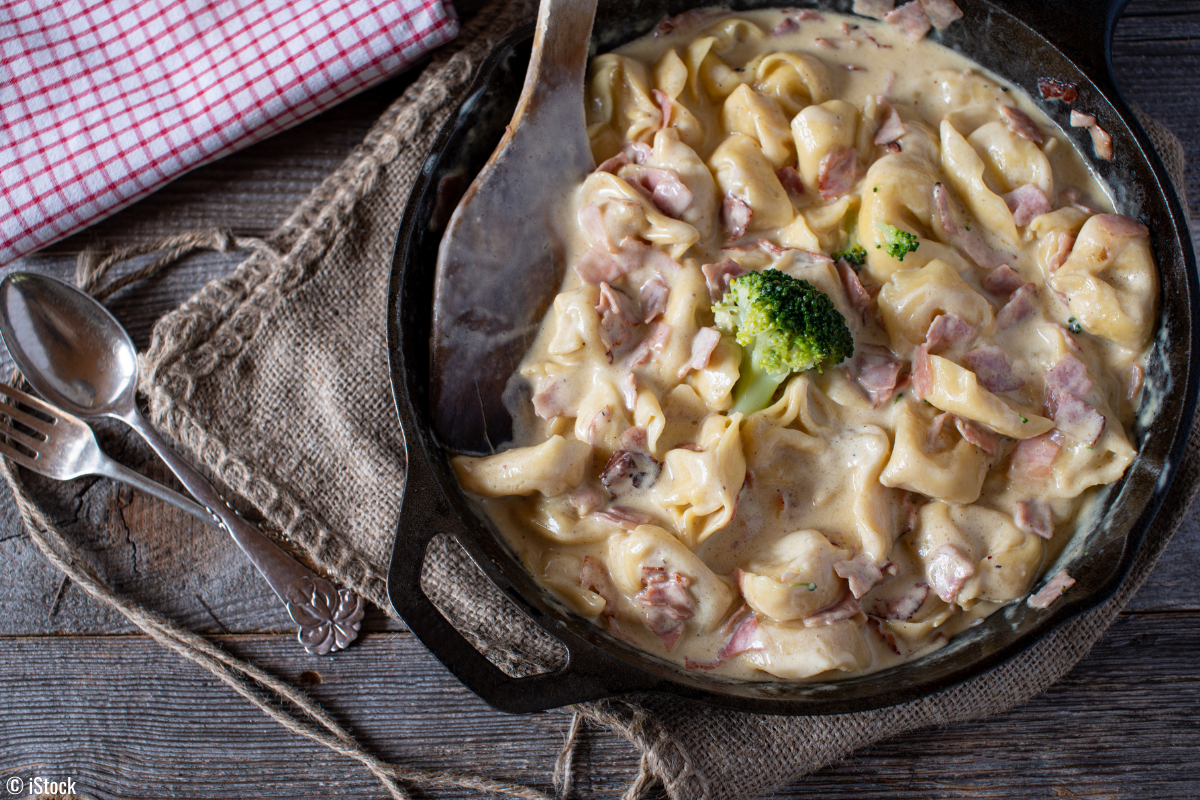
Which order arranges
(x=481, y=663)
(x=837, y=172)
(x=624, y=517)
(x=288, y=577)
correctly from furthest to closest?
(x=288, y=577) < (x=837, y=172) < (x=624, y=517) < (x=481, y=663)

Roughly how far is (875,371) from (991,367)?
37 centimetres

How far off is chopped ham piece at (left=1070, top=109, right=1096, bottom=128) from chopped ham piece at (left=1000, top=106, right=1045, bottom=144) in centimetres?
12

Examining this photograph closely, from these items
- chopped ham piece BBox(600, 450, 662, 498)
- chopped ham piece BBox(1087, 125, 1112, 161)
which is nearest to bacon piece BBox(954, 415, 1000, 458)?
chopped ham piece BBox(600, 450, 662, 498)

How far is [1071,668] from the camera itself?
9.58ft

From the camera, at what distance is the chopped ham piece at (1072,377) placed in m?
2.56

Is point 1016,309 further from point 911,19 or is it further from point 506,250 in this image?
point 506,250

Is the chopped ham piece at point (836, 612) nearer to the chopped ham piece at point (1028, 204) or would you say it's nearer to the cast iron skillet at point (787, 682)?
the cast iron skillet at point (787, 682)

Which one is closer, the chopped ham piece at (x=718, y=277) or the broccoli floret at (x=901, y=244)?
the broccoli floret at (x=901, y=244)

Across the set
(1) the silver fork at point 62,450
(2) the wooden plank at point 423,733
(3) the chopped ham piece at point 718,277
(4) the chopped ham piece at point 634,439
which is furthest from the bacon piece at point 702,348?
(1) the silver fork at point 62,450

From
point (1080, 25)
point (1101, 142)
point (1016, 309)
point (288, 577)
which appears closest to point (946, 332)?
point (1016, 309)

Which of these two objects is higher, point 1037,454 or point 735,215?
point 735,215

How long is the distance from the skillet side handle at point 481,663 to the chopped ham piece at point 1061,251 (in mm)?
2031

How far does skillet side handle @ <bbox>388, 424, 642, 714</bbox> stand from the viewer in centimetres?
226

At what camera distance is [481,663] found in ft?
7.53
